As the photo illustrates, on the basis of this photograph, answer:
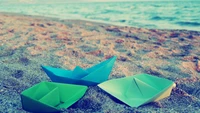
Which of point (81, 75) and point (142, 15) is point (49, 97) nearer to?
point (81, 75)

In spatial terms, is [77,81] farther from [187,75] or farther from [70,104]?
[187,75]

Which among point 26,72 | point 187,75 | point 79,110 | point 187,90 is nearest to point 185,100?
point 187,90

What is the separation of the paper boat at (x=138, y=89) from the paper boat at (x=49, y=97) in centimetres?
21

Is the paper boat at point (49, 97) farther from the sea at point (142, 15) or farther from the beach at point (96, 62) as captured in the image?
the sea at point (142, 15)

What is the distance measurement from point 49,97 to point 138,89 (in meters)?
0.63

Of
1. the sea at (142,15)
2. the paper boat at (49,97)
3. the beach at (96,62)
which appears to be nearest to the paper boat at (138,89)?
the beach at (96,62)

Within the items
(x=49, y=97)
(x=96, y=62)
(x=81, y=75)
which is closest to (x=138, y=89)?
(x=81, y=75)

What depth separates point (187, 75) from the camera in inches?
80.8

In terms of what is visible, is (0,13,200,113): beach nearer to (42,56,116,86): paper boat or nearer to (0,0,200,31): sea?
(42,56,116,86): paper boat

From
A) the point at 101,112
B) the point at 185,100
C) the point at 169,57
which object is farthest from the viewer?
the point at 169,57

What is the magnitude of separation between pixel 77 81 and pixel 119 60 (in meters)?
0.91

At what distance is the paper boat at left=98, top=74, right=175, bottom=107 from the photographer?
1504 millimetres

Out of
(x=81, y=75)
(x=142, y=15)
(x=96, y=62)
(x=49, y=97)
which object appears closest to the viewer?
(x=49, y=97)

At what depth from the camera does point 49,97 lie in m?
1.35
